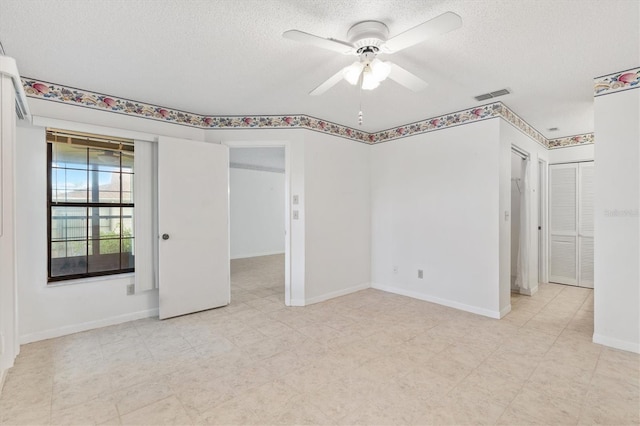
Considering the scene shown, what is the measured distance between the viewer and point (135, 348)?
8.63 ft

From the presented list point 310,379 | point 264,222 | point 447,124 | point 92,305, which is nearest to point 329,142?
point 447,124

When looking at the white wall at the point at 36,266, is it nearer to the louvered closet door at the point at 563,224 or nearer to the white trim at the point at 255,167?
the white trim at the point at 255,167

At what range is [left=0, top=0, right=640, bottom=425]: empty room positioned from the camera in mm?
1853

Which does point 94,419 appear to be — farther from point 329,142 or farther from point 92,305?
point 329,142

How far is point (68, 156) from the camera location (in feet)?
9.89

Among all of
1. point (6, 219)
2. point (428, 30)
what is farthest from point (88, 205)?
point (428, 30)

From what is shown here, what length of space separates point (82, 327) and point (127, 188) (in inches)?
58.0

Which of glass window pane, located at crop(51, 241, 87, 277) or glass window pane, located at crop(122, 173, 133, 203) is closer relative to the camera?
glass window pane, located at crop(51, 241, 87, 277)

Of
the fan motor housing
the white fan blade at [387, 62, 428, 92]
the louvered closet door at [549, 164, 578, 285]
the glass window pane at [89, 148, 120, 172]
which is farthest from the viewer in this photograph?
the louvered closet door at [549, 164, 578, 285]

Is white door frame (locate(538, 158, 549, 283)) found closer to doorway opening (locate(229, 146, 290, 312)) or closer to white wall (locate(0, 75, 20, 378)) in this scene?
doorway opening (locate(229, 146, 290, 312))

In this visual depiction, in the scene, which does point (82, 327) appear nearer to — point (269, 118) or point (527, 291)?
point (269, 118)

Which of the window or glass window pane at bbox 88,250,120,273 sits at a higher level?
the window

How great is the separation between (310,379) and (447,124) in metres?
3.25

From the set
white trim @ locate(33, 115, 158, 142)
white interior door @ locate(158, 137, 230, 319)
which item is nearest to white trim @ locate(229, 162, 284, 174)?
white interior door @ locate(158, 137, 230, 319)
